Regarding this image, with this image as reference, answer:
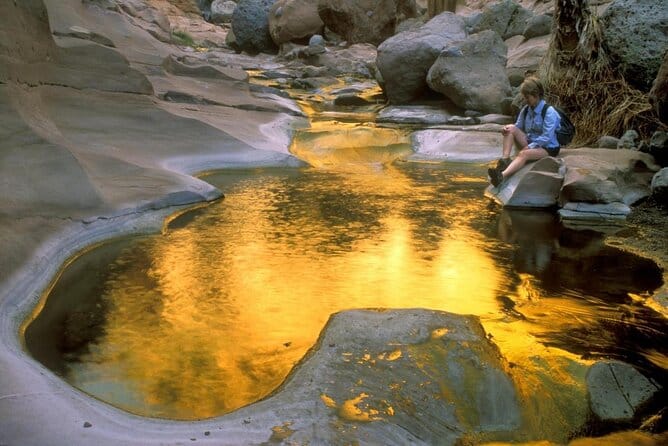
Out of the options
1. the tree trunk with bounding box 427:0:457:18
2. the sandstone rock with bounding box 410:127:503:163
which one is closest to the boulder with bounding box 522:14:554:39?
the sandstone rock with bounding box 410:127:503:163

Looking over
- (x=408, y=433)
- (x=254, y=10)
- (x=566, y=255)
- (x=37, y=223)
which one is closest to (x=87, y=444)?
(x=408, y=433)

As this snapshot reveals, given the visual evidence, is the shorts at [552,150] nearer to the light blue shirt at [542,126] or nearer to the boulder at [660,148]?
the light blue shirt at [542,126]

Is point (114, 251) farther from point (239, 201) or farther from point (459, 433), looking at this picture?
point (459, 433)

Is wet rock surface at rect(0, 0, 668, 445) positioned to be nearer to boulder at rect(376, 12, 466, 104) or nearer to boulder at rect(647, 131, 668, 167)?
boulder at rect(376, 12, 466, 104)

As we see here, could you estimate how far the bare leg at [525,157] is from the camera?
713cm

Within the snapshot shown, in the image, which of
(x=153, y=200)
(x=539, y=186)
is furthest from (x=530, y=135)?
(x=153, y=200)

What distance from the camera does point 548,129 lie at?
23.3ft

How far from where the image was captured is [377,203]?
22.8ft

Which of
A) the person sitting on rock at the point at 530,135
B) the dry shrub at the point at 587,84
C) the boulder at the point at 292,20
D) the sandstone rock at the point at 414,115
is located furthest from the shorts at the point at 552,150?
the boulder at the point at 292,20

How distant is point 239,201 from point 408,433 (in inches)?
174

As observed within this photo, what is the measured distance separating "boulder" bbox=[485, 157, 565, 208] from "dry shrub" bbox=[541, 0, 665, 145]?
6.63ft

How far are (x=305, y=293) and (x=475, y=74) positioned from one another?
28.4ft

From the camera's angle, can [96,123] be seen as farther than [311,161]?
No

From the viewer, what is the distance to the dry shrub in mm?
8672
